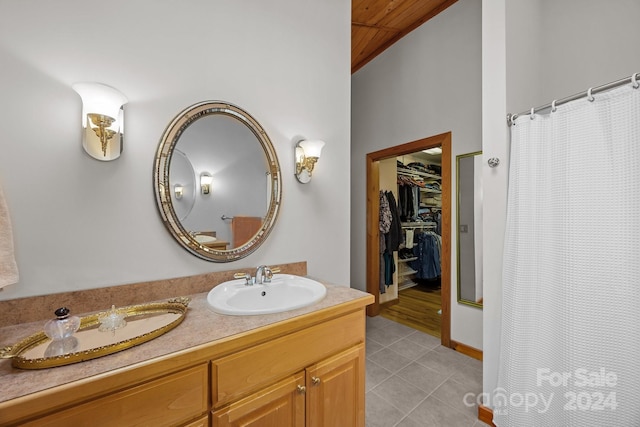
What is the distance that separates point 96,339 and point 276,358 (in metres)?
0.60

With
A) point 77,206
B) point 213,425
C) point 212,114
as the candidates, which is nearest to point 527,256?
point 213,425

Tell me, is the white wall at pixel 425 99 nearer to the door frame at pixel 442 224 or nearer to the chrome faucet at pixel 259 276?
the door frame at pixel 442 224

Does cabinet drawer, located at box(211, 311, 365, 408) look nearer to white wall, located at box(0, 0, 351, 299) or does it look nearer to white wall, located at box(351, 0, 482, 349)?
white wall, located at box(0, 0, 351, 299)

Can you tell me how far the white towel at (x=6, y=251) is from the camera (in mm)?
801

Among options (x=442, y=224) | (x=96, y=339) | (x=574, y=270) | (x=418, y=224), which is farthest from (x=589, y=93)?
(x=418, y=224)

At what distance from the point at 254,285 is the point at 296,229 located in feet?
1.62

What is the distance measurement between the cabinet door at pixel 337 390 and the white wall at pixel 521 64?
3.11 ft

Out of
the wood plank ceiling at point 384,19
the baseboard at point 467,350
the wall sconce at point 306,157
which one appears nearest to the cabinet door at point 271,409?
the wall sconce at point 306,157

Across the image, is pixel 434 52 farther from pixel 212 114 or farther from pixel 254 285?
pixel 254 285

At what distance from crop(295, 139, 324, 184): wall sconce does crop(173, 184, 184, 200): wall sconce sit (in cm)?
69

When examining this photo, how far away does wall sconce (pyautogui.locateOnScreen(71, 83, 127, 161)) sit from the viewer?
3.45ft

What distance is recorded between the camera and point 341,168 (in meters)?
1.95

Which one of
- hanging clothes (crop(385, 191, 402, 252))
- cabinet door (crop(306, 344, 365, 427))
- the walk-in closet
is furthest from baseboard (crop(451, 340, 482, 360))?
cabinet door (crop(306, 344, 365, 427))

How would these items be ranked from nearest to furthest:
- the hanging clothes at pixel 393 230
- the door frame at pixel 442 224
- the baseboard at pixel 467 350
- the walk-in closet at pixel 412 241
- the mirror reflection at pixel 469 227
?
1. the baseboard at pixel 467 350
2. the mirror reflection at pixel 469 227
3. the door frame at pixel 442 224
4. the walk-in closet at pixel 412 241
5. the hanging clothes at pixel 393 230
